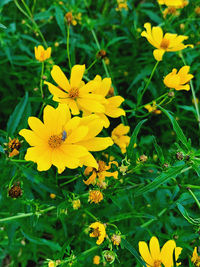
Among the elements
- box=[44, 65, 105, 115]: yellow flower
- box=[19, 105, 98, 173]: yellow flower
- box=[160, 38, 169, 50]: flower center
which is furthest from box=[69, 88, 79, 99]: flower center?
box=[160, 38, 169, 50]: flower center

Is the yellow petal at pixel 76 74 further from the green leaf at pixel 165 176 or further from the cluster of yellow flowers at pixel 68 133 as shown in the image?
the green leaf at pixel 165 176

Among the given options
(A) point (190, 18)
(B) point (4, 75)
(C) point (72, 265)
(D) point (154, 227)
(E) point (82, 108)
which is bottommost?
(D) point (154, 227)

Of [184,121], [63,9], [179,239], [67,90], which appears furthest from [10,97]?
[179,239]

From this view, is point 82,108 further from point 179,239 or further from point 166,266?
point 179,239

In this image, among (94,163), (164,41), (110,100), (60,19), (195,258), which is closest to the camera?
(94,163)

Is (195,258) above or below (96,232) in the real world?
below

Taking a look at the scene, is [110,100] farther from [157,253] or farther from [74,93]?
[157,253]

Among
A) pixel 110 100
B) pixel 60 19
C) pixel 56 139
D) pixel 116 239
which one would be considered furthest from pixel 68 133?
pixel 60 19
